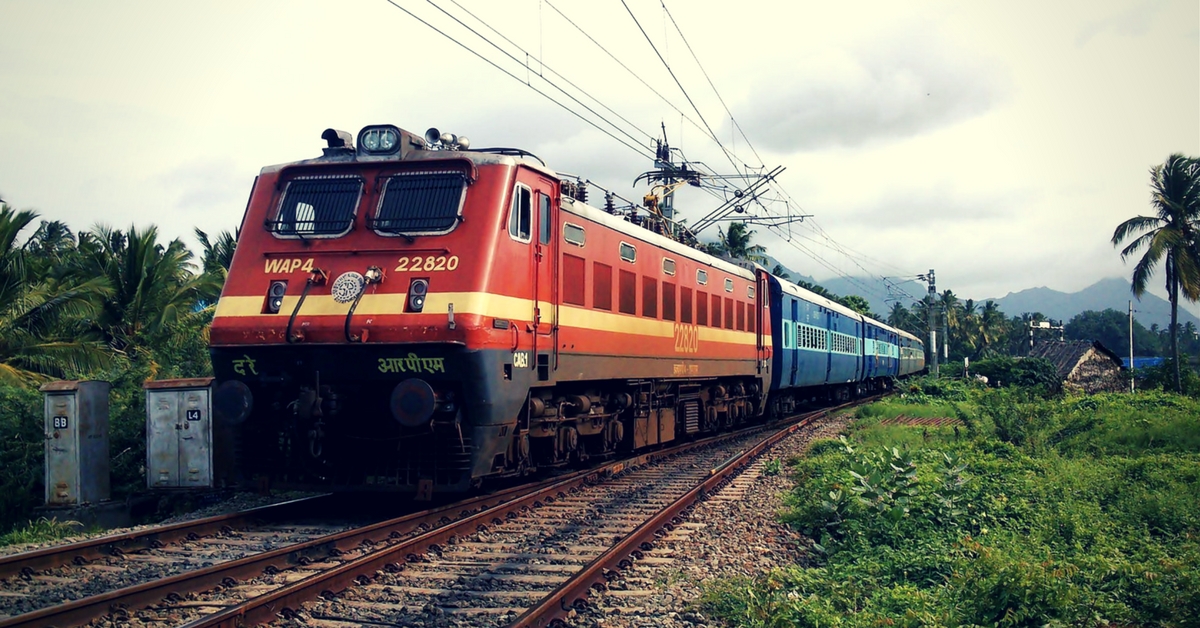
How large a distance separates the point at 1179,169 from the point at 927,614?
36.1m

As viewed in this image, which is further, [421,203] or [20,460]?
[20,460]

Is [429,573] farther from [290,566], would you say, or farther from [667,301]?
[667,301]

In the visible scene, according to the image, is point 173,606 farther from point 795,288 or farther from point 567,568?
point 795,288

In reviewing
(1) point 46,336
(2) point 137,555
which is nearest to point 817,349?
(1) point 46,336

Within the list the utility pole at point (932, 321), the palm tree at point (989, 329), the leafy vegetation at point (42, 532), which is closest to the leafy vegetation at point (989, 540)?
the leafy vegetation at point (42, 532)

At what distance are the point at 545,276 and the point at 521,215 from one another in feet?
2.67

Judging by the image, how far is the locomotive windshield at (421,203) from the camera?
911cm

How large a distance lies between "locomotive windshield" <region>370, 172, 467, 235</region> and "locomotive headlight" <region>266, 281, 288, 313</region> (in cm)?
108


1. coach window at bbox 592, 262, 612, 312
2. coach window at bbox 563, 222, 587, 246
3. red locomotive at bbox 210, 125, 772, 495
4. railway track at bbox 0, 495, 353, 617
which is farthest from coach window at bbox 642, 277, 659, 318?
railway track at bbox 0, 495, 353, 617

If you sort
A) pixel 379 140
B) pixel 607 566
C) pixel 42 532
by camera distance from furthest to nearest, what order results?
pixel 379 140 < pixel 42 532 < pixel 607 566

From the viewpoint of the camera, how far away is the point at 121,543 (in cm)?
736

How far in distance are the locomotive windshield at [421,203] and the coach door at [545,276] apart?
0.99m

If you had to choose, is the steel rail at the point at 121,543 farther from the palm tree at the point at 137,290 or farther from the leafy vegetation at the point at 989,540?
the palm tree at the point at 137,290

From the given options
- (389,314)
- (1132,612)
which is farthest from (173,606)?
(1132,612)
